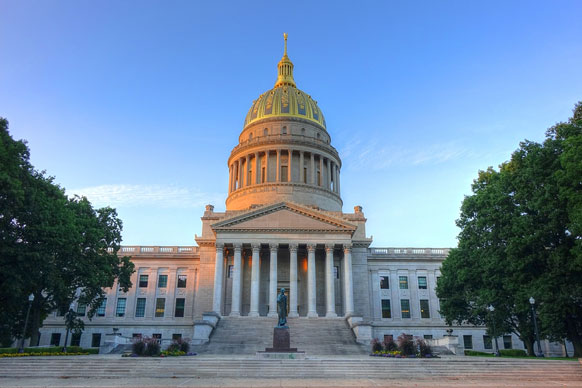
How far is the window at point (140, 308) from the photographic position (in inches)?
2231

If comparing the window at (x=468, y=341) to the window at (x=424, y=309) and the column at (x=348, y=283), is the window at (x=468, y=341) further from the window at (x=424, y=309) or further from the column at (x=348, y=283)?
the column at (x=348, y=283)

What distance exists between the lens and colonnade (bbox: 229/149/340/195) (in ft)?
225

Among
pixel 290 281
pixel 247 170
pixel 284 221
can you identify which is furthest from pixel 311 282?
pixel 247 170

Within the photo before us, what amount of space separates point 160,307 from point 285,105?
37637mm

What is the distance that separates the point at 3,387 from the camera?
59.3ft

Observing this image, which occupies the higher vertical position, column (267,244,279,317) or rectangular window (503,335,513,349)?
column (267,244,279,317)

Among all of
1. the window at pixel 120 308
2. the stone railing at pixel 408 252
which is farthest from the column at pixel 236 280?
the stone railing at pixel 408 252

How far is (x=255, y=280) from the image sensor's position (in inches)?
1934

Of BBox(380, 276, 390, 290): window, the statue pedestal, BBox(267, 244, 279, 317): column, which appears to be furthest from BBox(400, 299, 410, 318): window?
the statue pedestal

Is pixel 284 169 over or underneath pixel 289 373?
over

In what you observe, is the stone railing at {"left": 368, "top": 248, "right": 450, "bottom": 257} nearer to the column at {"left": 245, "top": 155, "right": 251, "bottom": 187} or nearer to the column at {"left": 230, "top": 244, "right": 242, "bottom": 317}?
the column at {"left": 230, "top": 244, "right": 242, "bottom": 317}

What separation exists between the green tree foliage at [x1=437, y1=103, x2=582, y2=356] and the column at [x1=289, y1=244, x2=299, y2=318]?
59.7 feet

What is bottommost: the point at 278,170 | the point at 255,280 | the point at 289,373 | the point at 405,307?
the point at 289,373

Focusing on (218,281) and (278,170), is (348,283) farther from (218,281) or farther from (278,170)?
(278,170)
